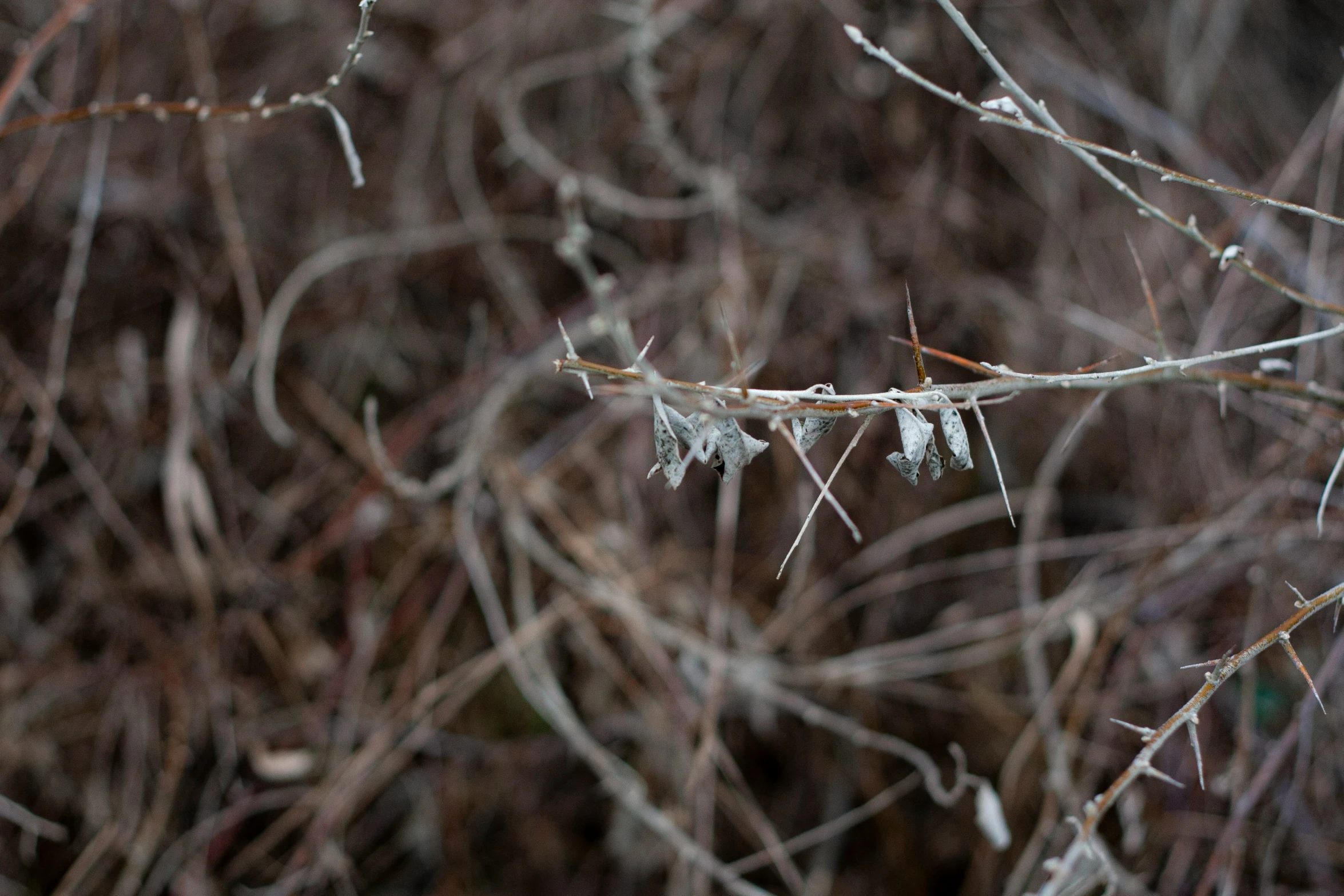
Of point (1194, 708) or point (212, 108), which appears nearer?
point (1194, 708)

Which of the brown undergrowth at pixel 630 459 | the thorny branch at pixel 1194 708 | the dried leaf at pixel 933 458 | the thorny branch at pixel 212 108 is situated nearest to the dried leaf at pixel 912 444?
the dried leaf at pixel 933 458

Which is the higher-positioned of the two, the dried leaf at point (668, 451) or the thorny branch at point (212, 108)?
the thorny branch at point (212, 108)

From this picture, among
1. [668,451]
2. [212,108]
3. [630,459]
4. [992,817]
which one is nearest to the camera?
[668,451]

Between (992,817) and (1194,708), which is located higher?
(1194,708)

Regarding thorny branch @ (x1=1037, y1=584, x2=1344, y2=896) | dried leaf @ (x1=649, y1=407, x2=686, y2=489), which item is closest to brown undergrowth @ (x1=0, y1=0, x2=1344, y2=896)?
thorny branch @ (x1=1037, y1=584, x2=1344, y2=896)

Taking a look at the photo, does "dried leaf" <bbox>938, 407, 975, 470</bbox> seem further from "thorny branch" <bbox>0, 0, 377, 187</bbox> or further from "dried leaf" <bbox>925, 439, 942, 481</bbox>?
"thorny branch" <bbox>0, 0, 377, 187</bbox>

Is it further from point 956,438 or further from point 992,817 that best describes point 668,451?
point 992,817

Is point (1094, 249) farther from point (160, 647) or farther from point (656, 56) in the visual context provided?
point (160, 647)

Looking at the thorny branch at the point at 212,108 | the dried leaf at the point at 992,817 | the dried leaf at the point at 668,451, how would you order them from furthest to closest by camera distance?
the dried leaf at the point at 992,817, the thorny branch at the point at 212,108, the dried leaf at the point at 668,451

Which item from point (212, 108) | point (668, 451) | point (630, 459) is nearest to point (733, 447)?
point (668, 451)

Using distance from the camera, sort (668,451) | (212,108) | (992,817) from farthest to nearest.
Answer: (992,817)
(212,108)
(668,451)

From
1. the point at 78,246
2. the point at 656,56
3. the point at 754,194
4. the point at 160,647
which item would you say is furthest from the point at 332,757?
the point at 656,56

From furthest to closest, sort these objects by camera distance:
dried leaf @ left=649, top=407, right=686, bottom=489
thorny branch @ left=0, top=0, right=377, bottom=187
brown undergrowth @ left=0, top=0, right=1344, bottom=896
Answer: brown undergrowth @ left=0, top=0, right=1344, bottom=896
thorny branch @ left=0, top=0, right=377, bottom=187
dried leaf @ left=649, top=407, right=686, bottom=489

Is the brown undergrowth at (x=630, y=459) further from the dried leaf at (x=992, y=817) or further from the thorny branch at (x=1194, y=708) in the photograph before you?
the thorny branch at (x=1194, y=708)
